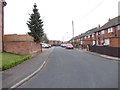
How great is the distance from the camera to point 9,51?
18.2 metres

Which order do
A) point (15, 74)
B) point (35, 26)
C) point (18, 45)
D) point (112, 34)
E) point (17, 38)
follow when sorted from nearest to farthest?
→ point (15, 74)
point (18, 45)
point (17, 38)
point (35, 26)
point (112, 34)

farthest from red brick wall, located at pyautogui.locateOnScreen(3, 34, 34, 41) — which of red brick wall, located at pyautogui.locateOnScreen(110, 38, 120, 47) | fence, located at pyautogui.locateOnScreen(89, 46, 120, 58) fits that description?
red brick wall, located at pyautogui.locateOnScreen(110, 38, 120, 47)

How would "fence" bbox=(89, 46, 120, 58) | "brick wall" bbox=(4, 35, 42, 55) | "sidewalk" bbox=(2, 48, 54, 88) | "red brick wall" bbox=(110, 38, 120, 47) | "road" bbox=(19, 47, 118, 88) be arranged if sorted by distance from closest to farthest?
"road" bbox=(19, 47, 118, 88)
"sidewalk" bbox=(2, 48, 54, 88)
"brick wall" bbox=(4, 35, 42, 55)
"fence" bbox=(89, 46, 120, 58)
"red brick wall" bbox=(110, 38, 120, 47)

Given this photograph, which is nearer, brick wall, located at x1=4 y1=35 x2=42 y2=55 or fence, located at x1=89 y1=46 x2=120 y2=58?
brick wall, located at x1=4 y1=35 x2=42 y2=55

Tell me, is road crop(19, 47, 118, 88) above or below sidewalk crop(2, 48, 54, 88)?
below

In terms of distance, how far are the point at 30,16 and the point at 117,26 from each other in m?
17.5

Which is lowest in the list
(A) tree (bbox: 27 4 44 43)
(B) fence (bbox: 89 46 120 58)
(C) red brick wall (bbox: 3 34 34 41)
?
(B) fence (bbox: 89 46 120 58)

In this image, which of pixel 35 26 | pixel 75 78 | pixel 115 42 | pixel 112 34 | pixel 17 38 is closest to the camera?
pixel 75 78

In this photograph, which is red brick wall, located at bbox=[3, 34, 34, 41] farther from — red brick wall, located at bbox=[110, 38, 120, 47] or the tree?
red brick wall, located at bbox=[110, 38, 120, 47]

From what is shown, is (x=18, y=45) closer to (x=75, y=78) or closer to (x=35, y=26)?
(x=35, y=26)

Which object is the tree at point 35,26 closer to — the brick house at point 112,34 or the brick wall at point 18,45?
the brick wall at point 18,45

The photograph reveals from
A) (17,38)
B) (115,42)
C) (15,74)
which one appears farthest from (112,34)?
(15,74)

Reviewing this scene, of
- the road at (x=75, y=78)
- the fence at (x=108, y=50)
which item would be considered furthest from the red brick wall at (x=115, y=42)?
the road at (x=75, y=78)

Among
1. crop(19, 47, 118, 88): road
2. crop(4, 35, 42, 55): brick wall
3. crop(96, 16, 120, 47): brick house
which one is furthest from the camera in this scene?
crop(96, 16, 120, 47): brick house
